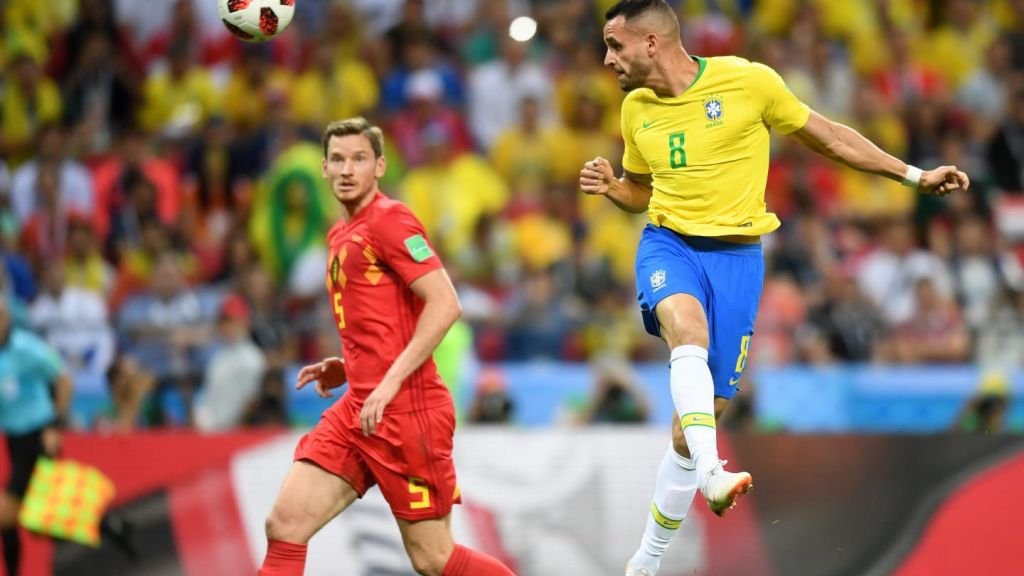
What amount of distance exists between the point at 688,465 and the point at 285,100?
8508 mm

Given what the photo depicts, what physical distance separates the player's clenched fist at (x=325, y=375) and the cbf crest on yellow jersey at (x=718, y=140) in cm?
176

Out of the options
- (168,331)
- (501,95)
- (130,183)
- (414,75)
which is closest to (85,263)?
(130,183)

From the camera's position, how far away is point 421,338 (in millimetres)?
6762

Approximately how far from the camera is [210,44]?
16078 millimetres

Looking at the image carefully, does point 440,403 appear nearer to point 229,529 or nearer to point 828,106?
point 229,529

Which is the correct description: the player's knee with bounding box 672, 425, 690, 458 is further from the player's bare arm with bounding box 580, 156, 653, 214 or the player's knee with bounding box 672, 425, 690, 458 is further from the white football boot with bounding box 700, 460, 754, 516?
the player's bare arm with bounding box 580, 156, 653, 214

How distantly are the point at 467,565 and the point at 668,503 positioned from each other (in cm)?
109

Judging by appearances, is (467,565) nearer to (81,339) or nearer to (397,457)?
(397,457)

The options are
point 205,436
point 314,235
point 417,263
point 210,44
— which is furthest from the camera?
point 210,44

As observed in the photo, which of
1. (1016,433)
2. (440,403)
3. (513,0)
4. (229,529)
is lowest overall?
(229,529)

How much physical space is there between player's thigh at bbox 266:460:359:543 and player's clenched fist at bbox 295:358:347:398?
60cm

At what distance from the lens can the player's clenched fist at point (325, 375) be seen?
742 centimetres

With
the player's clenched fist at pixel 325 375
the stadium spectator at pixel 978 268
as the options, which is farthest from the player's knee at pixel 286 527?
the stadium spectator at pixel 978 268

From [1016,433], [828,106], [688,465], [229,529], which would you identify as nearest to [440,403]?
[688,465]
